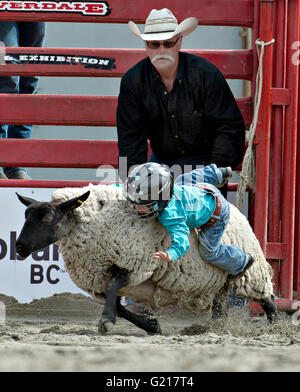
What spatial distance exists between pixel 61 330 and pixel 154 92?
63.1 inches

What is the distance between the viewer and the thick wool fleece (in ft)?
13.6

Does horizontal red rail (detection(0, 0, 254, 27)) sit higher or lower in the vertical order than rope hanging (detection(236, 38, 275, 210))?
higher

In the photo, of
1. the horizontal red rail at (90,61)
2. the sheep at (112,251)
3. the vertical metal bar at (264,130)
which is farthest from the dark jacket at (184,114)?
the sheep at (112,251)

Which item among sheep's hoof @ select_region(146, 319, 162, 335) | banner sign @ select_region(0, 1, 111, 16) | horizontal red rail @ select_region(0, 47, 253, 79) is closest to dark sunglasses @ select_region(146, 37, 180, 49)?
horizontal red rail @ select_region(0, 47, 253, 79)

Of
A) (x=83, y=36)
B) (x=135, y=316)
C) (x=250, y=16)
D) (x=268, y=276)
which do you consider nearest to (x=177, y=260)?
(x=135, y=316)

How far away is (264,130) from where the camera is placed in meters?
5.34

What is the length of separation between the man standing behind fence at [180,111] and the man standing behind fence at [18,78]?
4.00 feet

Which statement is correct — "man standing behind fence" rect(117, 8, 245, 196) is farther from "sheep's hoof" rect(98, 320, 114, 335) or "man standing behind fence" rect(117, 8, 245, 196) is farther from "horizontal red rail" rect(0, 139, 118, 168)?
"sheep's hoof" rect(98, 320, 114, 335)

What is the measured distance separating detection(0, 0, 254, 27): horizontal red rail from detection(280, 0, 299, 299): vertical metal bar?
0.31 metres

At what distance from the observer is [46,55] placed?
5.62 m

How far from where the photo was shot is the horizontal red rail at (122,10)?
18.1ft
